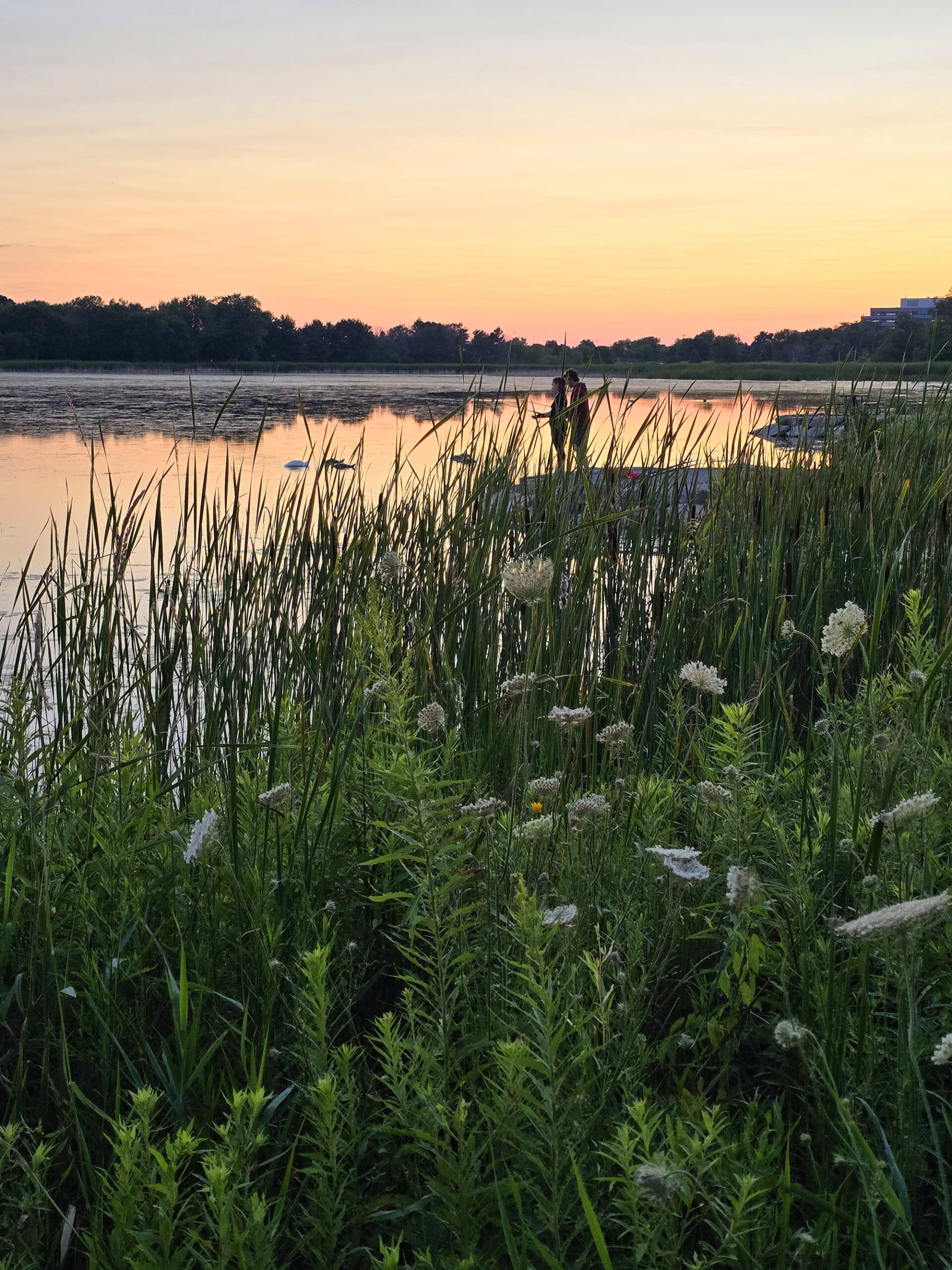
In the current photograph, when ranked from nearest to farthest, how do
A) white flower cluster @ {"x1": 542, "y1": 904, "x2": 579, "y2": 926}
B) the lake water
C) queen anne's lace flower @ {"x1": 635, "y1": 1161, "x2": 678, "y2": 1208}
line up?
queen anne's lace flower @ {"x1": 635, "y1": 1161, "x2": 678, "y2": 1208}
white flower cluster @ {"x1": 542, "y1": 904, "x2": 579, "y2": 926}
the lake water

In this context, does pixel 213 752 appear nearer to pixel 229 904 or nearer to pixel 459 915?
pixel 229 904

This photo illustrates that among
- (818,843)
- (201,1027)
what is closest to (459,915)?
(201,1027)

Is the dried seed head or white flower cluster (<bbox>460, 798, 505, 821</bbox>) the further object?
the dried seed head

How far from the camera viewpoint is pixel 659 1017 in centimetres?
132

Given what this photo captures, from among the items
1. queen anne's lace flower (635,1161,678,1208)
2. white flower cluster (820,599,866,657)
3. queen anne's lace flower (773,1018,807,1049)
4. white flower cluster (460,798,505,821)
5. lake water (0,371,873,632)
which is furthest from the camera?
lake water (0,371,873,632)

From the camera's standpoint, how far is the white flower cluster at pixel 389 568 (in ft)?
6.31

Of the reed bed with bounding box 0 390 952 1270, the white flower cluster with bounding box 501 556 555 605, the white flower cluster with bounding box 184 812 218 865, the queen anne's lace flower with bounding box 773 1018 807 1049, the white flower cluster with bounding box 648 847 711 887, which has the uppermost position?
the white flower cluster with bounding box 501 556 555 605

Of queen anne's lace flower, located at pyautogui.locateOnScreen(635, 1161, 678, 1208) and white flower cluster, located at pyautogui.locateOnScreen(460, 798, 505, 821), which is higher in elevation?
white flower cluster, located at pyautogui.locateOnScreen(460, 798, 505, 821)

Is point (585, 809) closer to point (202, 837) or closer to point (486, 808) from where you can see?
point (486, 808)

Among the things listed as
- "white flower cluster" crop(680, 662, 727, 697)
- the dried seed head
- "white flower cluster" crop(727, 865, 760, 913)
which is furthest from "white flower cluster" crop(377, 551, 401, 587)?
"white flower cluster" crop(727, 865, 760, 913)

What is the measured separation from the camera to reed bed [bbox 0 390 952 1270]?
900 mm

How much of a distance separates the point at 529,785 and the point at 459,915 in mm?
256

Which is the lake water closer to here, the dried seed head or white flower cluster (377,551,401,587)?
white flower cluster (377,551,401,587)

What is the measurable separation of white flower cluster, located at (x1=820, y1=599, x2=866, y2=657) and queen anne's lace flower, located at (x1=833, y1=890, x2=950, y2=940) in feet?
1.64
